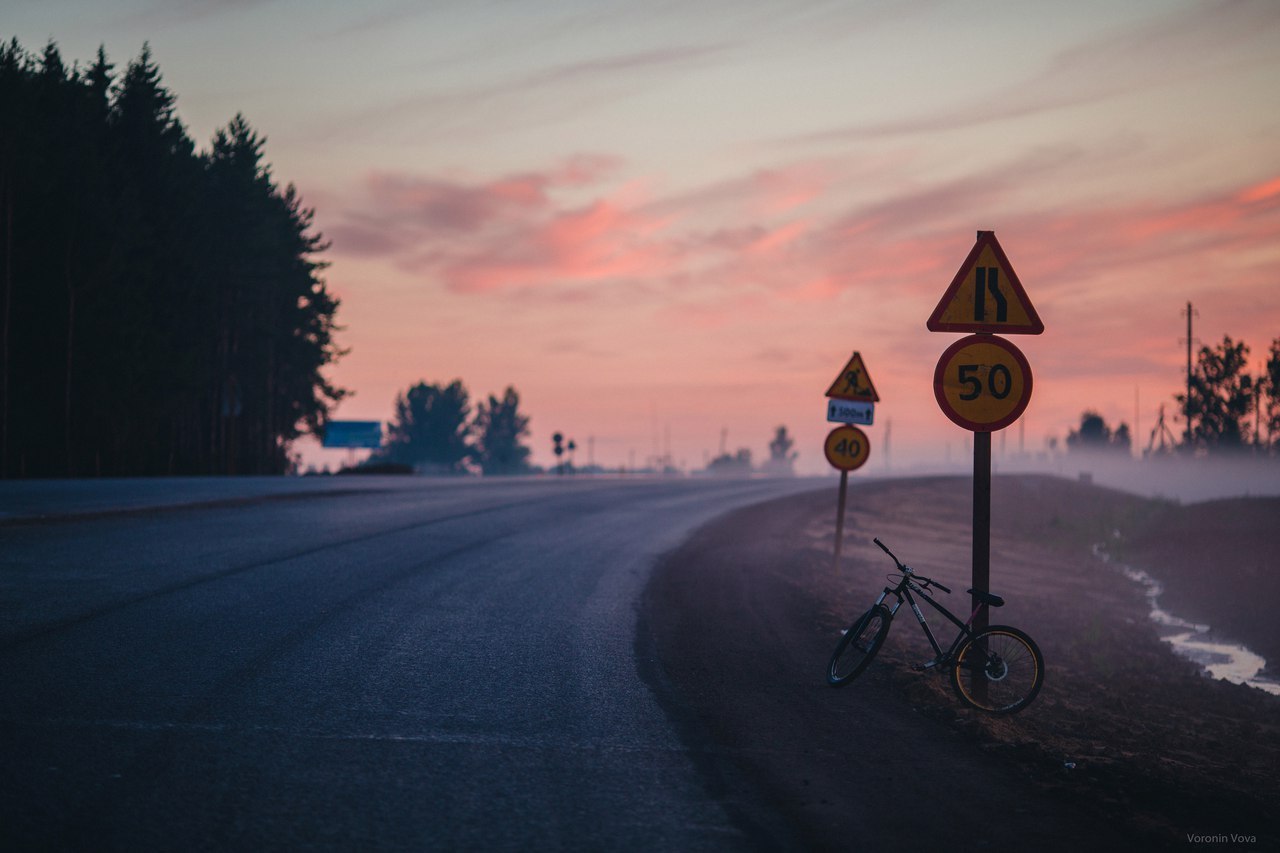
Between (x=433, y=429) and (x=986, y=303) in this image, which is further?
(x=433, y=429)

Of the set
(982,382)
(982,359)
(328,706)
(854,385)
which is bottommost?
(328,706)

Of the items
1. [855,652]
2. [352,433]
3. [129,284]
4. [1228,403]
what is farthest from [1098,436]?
[855,652]

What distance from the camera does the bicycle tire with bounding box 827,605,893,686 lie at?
7.67 meters

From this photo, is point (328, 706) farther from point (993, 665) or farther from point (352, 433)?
point (352, 433)

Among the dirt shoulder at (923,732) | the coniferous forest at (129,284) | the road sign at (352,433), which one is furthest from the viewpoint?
the road sign at (352,433)

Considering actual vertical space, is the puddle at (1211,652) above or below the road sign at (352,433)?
below

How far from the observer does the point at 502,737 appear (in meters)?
5.82

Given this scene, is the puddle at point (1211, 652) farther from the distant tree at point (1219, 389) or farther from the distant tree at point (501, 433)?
the distant tree at point (501, 433)

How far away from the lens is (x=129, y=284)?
46031 millimetres

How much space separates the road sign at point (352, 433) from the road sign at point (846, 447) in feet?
206

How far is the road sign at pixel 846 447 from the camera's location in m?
14.4

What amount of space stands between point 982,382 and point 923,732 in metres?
2.52

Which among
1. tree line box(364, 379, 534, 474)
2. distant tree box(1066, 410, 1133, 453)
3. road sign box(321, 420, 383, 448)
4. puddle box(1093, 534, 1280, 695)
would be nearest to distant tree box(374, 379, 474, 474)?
tree line box(364, 379, 534, 474)

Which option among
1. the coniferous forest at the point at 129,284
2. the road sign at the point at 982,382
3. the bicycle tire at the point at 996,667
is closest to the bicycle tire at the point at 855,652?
the bicycle tire at the point at 996,667
